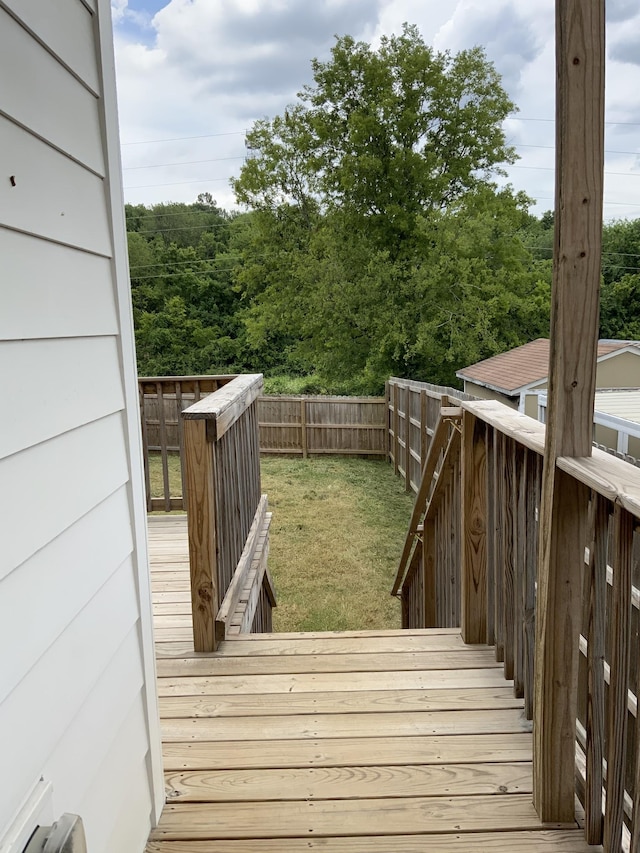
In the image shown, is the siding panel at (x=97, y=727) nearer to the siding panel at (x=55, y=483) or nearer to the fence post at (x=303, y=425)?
the siding panel at (x=55, y=483)

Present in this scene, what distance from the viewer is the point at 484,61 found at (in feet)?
42.9

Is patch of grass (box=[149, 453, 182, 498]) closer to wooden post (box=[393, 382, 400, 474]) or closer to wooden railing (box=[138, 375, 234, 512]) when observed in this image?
wooden railing (box=[138, 375, 234, 512])

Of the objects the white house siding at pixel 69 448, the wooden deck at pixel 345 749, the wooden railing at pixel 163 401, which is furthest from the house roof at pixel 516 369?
the white house siding at pixel 69 448

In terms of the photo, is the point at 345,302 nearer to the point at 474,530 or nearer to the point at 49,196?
the point at 474,530

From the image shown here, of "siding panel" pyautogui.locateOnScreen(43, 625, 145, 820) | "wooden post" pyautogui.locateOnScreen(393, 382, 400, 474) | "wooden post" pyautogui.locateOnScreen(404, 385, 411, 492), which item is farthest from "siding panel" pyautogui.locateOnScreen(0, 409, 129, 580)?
"wooden post" pyautogui.locateOnScreen(393, 382, 400, 474)

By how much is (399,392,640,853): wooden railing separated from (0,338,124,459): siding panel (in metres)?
1.03

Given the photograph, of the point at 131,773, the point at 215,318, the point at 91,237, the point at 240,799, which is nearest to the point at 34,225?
the point at 91,237

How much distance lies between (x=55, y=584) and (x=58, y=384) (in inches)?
13.8

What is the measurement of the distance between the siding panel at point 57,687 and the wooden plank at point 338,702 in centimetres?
82

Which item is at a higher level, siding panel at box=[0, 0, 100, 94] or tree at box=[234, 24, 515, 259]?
tree at box=[234, 24, 515, 259]

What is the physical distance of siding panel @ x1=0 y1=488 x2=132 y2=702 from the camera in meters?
0.85

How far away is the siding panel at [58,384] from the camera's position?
0.87 metres

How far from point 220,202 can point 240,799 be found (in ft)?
85.5

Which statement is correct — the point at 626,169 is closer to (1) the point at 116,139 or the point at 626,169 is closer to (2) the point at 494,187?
(1) the point at 116,139
